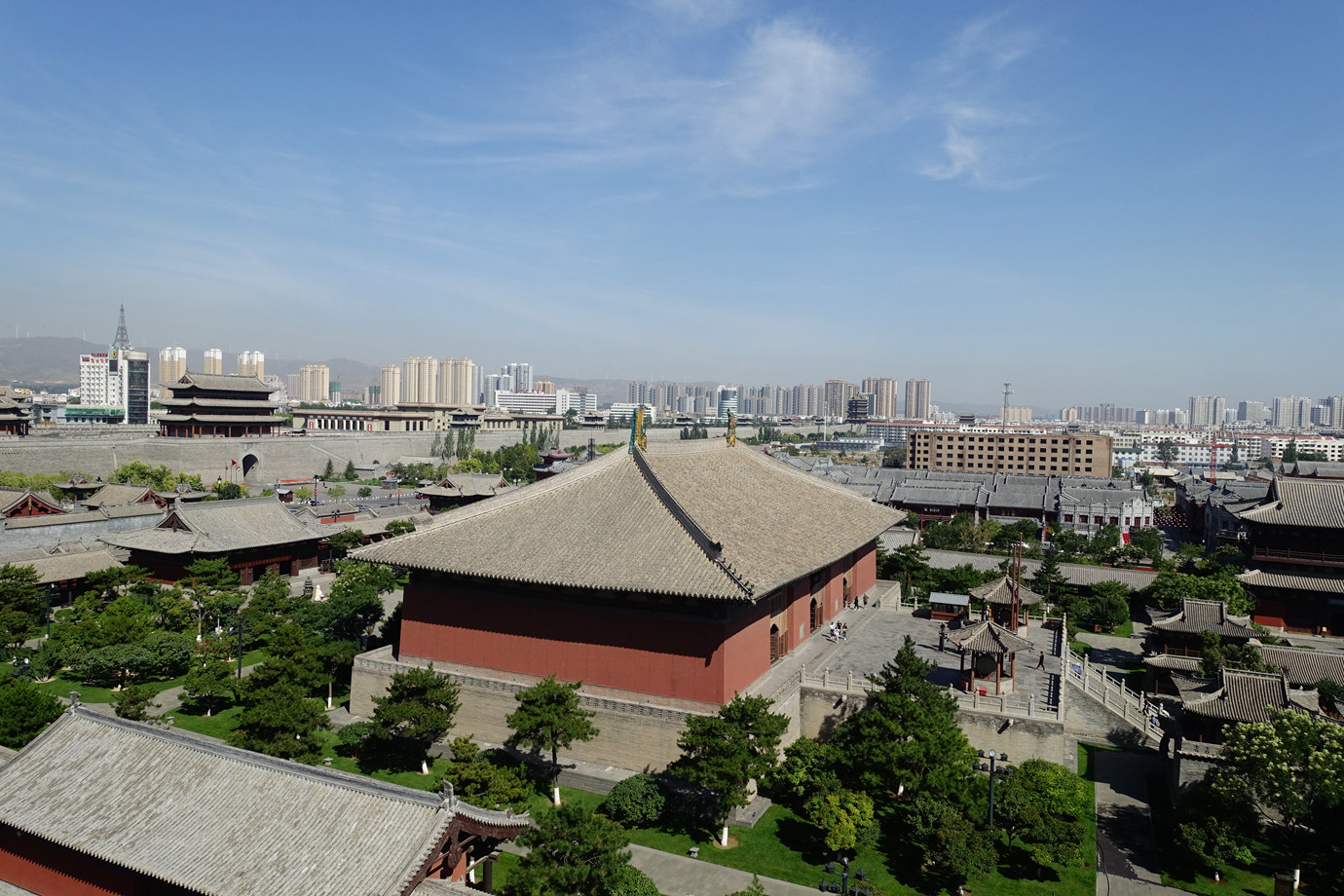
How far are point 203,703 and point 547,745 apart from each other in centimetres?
1108

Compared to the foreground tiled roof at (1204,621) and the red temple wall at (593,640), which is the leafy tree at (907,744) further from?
the foreground tiled roof at (1204,621)

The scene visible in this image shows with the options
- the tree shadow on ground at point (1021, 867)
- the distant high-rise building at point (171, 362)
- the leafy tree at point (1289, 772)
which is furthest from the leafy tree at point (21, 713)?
the distant high-rise building at point (171, 362)

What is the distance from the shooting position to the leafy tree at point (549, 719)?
16062 millimetres

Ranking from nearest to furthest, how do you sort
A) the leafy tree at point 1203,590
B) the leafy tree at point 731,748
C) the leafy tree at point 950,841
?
the leafy tree at point 950,841 < the leafy tree at point 731,748 < the leafy tree at point 1203,590

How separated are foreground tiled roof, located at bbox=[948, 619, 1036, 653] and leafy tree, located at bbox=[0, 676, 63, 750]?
18935 mm

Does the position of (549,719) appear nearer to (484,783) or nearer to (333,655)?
(484,783)

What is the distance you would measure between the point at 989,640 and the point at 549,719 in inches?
387

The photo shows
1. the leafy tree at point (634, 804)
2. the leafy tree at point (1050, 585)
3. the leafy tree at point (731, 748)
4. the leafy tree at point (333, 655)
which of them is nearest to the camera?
the leafy tree at point (731, 748)

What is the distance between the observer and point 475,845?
11945 millimetres

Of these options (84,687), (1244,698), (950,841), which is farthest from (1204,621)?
(84,687)

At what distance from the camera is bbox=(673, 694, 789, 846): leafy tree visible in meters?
14.9

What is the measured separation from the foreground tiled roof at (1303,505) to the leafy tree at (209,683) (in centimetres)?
3407

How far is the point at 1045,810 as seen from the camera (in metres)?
14.8

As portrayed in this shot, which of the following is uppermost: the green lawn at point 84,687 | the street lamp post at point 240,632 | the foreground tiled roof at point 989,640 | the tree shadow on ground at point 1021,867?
the foreground tiled roof at point 989,640
